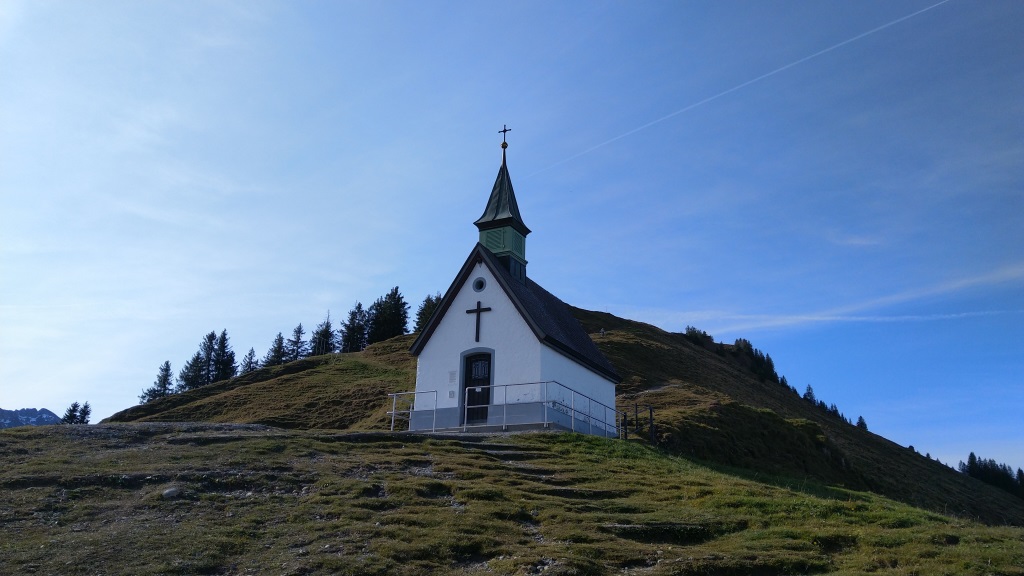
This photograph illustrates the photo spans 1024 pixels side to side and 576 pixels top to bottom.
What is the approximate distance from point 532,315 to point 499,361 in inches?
81.2

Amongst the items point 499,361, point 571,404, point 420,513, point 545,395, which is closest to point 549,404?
point 545,395

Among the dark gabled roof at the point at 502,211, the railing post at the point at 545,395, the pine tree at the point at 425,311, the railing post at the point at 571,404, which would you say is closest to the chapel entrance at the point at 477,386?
the railing post at the point at 545,395

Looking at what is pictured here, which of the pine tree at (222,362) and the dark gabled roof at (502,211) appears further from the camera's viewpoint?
the pine tree at (222,362)

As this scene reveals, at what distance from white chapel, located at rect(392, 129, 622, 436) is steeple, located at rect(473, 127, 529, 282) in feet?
0.21

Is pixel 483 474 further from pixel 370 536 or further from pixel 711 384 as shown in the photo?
pixel 711 384

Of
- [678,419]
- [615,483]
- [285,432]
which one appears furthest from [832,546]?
[678,419]

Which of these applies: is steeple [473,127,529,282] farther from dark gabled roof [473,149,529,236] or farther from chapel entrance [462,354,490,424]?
chapel entrance [462,354,490,424]

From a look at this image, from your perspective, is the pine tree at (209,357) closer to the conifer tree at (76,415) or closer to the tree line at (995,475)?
the conifer tree at (76,415)

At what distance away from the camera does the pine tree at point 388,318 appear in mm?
85312

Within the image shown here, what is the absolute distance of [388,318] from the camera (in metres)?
85.8

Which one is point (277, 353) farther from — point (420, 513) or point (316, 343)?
point (420, 513)

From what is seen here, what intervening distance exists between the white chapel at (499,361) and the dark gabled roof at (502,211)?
0.38 feet

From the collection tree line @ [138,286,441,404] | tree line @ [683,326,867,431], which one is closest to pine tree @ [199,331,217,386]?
tree line @ [138,286,441,404]

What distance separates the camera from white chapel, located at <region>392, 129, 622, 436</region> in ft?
95.9
